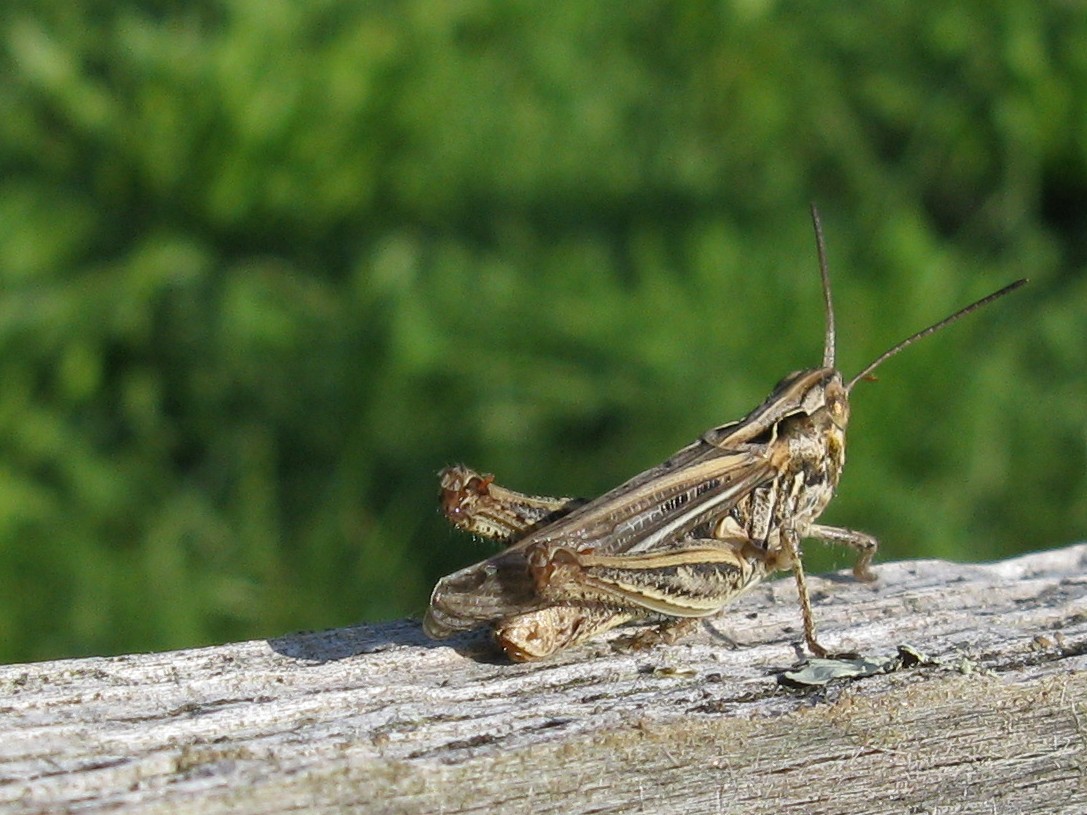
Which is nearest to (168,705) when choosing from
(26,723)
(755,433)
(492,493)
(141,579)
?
(26,723)

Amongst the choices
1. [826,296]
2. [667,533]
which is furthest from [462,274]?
[667,533]

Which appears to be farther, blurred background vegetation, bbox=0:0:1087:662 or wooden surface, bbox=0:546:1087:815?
blurred background vegetation, bbox=0:0:1087:662

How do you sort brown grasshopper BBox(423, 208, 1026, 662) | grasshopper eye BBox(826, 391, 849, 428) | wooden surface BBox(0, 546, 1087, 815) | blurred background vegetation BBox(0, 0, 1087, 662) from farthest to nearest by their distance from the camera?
blurred background vegetation BBox(0, 0, 1087, 662)
grasshopper eye BBox(826, 391, 849, 428)
brown grasshopper BBox(423, 208, 1026, 662)
wooden surface BBox(0, 546, 1087, 815)

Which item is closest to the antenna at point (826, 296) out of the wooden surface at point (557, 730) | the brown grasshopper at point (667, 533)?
the brown grasshopper at point (667, 533)

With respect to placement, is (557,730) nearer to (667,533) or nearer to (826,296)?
(667,533)

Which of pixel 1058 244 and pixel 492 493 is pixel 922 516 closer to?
pixel 1058 244

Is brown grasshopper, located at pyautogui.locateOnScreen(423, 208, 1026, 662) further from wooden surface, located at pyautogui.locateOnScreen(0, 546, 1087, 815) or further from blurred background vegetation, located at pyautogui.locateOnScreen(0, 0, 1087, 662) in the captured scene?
blurred background vegetation, located at pyautogui.locateOnScreen(0, 0, 1087, 662)

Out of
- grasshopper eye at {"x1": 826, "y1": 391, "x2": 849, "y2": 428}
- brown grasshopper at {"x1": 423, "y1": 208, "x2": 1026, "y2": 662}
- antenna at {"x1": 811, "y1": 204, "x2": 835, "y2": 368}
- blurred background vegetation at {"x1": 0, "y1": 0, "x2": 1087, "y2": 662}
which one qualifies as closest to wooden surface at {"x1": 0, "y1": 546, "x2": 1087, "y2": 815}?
brown grasshopper at {"x1": 423, "y1": 208, "x2": 1026, "y2": 662}
